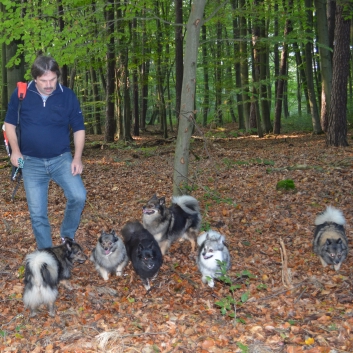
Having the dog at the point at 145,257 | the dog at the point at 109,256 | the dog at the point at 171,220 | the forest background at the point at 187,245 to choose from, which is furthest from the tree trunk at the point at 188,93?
the dog at the point at 109,256

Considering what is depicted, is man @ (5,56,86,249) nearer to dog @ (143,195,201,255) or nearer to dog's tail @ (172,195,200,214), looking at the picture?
dog @ (143,195,201,255)

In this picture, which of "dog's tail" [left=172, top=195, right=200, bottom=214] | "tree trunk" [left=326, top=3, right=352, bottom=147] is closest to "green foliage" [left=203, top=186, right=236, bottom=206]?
"dog's tail" [left=172, top=195, right=200, bottom=214]

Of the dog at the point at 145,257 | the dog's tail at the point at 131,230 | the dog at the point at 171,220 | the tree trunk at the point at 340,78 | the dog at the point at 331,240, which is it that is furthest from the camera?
the tree trunk at the point at 340,78

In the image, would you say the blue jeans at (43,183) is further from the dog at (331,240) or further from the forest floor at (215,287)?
the dog at (331,240)

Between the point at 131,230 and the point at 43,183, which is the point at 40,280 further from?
the point at 131,230

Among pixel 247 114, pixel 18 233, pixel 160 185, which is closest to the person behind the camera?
pixel 18 233

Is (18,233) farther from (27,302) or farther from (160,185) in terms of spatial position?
(160,185)

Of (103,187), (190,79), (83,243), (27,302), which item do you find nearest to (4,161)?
(103,187)

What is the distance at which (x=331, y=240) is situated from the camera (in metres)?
5.79

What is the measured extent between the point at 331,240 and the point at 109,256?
137 inches

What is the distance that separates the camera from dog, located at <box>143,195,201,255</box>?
21.2ft

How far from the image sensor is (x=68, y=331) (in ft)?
14.4

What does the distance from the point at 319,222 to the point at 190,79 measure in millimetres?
3580

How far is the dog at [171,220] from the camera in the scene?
6449 millimetres
